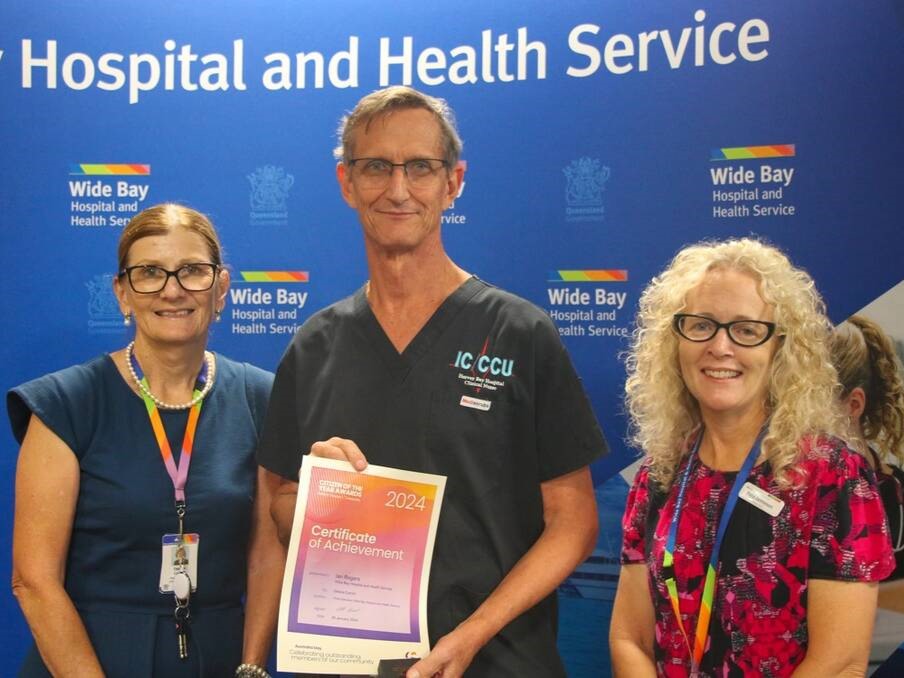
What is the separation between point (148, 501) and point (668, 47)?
215 centimetres

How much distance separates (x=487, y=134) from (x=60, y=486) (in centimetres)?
179

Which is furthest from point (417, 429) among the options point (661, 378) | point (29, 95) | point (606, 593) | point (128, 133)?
point (29, 95)

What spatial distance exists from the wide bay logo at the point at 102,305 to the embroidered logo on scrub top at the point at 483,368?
1693 millimetres

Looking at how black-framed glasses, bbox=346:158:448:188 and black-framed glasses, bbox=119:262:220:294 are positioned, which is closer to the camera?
black-framed glasses, bbox=346:158:448:188

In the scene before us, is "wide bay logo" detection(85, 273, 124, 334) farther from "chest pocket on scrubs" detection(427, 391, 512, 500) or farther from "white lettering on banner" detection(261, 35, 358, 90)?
"chest pocket on scrubs" detection(427, 391, 512, 500)

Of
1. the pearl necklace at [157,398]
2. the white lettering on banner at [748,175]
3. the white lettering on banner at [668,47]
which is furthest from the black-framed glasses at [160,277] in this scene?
→ the white lettering on banner at [748,175]

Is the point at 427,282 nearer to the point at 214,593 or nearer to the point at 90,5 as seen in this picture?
the point at 214,593

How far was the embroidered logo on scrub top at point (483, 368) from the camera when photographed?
7.43ft

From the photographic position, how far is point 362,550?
86.0 inches

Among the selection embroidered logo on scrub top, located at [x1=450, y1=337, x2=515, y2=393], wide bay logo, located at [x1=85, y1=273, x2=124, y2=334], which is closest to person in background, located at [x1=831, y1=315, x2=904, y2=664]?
embroidered logo on scrub top, located at [x1=450, y1=337, x2=515, y2=393]

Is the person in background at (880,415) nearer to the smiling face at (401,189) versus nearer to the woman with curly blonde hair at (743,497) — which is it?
the woman with curly blonde hair at (743,497)

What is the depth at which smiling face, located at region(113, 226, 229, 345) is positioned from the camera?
2.49 m

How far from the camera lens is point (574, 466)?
88.9 inches

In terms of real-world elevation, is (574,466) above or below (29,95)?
below
